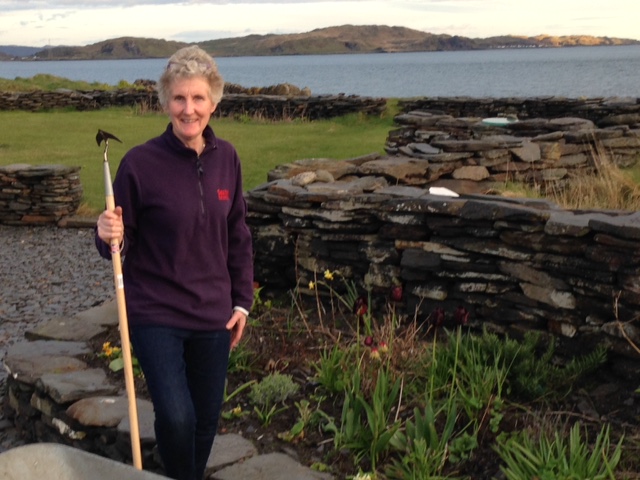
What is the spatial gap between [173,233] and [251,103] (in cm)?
2004

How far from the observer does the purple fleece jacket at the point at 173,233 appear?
336 cm

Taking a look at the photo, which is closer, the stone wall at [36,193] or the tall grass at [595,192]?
the tall grass at [595,192]

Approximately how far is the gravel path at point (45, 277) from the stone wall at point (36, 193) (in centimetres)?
18

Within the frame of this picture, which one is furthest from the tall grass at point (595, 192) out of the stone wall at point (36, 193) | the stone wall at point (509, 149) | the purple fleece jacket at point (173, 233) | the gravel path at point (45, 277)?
the stone wall at point (36, 193)

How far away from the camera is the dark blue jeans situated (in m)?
3.30

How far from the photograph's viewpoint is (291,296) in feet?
20.9

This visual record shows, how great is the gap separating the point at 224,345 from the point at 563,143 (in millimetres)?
7590

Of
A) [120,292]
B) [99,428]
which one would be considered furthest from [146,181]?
[99,428]

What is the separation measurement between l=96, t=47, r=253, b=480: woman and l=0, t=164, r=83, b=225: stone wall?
774 centimetres

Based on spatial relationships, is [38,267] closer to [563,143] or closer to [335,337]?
[335,337]

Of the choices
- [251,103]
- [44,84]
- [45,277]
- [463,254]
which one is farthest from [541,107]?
[44,84]

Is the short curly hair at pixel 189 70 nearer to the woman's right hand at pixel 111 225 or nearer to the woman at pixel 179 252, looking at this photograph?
the woman at pixel 179 252

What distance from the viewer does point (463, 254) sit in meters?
5.57

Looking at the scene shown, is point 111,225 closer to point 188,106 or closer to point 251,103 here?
point 188,106
